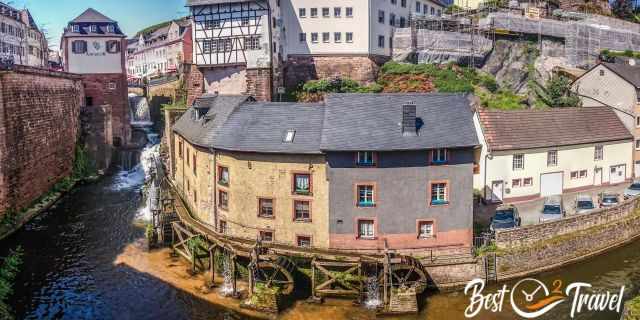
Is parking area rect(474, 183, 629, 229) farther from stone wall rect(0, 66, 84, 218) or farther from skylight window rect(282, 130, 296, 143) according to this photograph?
stone wall rect(0, 66, 84, 218)

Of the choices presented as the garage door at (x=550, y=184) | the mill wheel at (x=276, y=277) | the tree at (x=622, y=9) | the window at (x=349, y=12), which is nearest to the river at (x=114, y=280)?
the mill wheel at (x=276, y=277)

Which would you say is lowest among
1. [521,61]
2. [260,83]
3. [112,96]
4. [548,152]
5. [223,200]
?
[223,200]

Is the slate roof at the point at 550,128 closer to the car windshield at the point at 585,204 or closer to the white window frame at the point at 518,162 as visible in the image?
the white window frame at the point at 518,162

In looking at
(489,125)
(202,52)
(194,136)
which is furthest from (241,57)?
(489,125)

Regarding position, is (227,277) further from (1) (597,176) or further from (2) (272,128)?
(1) (597,176)

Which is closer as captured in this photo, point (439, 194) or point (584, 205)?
point (439, 194)

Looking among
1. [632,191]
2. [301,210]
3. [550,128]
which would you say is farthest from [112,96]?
[632,191]

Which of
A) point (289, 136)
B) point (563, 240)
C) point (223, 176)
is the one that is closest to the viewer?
point (289, 136)

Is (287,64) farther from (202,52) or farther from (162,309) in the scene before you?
(162,309)
